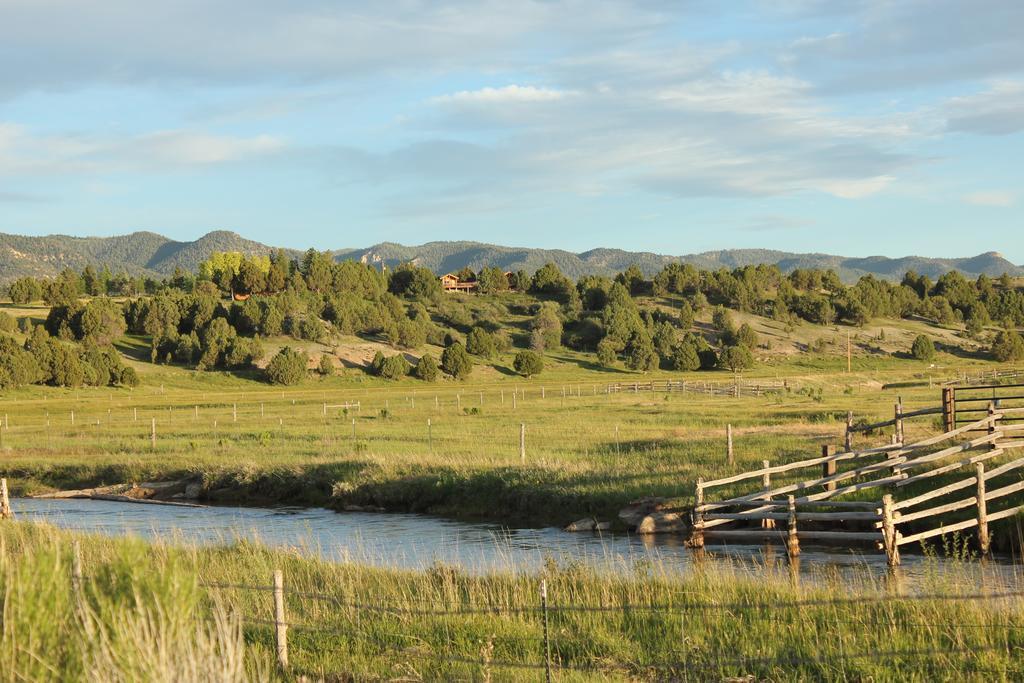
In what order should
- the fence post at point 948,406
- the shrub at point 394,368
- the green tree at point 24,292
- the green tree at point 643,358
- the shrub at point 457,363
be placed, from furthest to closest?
1. the green tree at point 24,292
2. the green tree at point 643,358
3. the shrub at point 457,363
4. the shrub at point 394,368
5. the fence post at point 948,406

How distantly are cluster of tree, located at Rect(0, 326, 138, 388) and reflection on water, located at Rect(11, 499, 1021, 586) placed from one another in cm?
5523

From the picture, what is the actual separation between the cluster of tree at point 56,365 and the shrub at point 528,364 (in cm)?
3697

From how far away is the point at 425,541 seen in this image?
25047 mm

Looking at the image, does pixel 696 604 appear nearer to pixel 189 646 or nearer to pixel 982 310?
pixel 189 646

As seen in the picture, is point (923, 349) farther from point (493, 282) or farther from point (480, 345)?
point (493, 282)

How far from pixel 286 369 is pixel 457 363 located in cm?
1623

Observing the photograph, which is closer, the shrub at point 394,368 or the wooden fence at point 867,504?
the wooden fence at point 867,504

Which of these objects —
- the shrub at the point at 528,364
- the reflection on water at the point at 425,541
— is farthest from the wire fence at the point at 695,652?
the shrub at the point at 528,364

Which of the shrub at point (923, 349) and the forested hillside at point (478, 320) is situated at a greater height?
the forested hillside at point (478, 320)

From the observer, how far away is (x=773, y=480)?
92.1 ft

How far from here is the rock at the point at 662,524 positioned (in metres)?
25.6

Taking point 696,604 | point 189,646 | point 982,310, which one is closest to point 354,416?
point 696,604

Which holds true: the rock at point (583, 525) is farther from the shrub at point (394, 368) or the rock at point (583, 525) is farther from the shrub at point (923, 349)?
the shrub at point (923, 349)

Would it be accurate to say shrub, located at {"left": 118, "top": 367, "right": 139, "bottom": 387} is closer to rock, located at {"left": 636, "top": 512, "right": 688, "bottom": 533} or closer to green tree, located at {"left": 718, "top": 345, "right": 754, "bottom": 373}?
green tree, located at {"left": 718, "top": 345, "right": 754, "bottom": 373}
